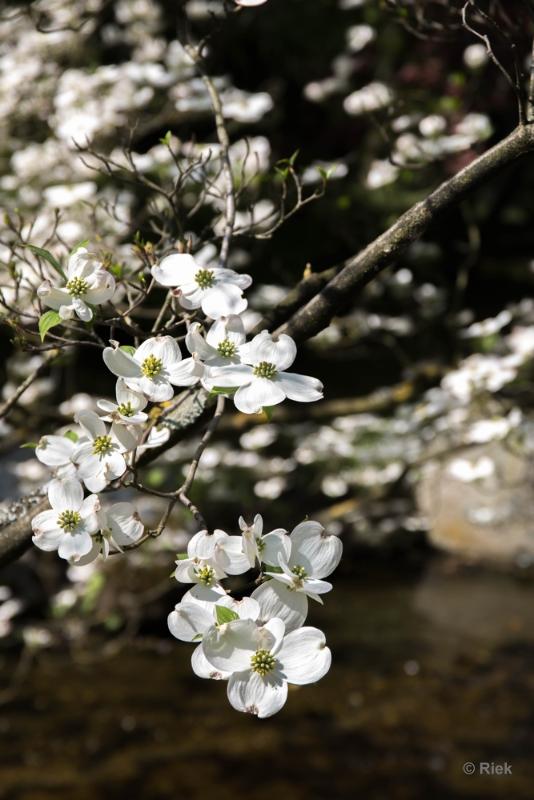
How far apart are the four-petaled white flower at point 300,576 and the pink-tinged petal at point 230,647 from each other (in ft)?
0.09

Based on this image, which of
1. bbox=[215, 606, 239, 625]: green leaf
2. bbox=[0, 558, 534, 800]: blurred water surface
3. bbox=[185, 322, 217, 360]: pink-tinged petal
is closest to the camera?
bbox=[215, 606, 239, 625]: green leaf

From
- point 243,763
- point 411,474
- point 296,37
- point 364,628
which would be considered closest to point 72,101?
point 411,474

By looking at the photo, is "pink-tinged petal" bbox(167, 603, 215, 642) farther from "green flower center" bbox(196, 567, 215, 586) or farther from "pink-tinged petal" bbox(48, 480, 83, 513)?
"pink-tinged petal" bbox(48, 480, 83, 513)

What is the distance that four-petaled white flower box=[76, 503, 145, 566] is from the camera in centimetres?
83

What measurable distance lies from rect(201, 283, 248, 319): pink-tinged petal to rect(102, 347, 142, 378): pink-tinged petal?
93mm

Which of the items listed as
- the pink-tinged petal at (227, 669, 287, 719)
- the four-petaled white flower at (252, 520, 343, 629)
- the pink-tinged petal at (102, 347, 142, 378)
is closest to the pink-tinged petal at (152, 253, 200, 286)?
the pink-tinged petal at (102, 347, 142, 378)

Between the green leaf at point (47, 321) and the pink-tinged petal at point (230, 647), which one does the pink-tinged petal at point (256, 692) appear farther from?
the green leaf at point (47, 321)

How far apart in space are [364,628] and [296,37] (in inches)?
211

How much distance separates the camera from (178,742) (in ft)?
12.8

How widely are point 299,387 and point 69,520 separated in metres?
0.27

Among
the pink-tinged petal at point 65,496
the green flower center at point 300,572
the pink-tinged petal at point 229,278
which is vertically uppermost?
the pink-tinged petal at point 229,278

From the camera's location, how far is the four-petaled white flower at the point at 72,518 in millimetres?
819

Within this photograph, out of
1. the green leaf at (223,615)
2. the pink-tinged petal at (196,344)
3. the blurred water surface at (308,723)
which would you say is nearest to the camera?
the green leaf at (223,615)

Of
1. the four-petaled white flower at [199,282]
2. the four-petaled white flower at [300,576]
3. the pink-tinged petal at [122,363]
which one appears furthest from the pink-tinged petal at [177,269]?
the four-petaled white flower at [300,576]
